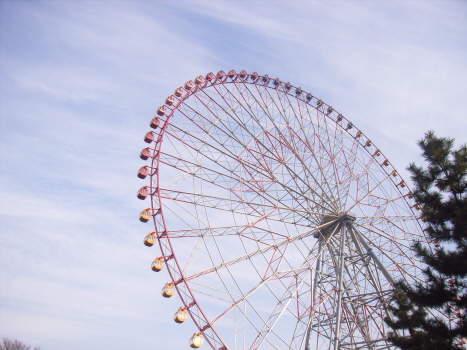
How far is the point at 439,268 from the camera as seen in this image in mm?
13461

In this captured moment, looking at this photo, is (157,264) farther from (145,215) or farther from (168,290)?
(145,215)

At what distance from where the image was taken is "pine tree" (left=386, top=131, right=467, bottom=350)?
12.5m

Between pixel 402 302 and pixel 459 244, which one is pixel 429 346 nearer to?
pixel 402 302

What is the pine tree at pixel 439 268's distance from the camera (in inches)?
492

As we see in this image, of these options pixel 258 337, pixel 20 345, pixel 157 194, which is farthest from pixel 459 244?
pixel 20 345

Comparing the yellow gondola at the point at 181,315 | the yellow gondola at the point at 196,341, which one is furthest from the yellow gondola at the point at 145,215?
the yellow gondola at the point at 196,341

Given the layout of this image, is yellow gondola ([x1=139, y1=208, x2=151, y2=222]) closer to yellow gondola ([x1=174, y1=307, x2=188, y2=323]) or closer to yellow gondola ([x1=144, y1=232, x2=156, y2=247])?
yellow gondola ([x1=144, y1=232, x2=156, y2=247])

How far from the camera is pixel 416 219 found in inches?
1025

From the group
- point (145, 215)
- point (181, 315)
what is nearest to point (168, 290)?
point (181, 315)

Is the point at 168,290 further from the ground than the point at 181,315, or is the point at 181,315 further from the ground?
the point at 168,290

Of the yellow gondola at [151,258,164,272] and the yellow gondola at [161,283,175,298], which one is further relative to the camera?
the yellow gondola at [151,258,164,272]

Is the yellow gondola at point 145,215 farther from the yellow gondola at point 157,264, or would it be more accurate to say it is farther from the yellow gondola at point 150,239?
the yellow gondola at point 157,264

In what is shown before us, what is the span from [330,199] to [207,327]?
1019 cm

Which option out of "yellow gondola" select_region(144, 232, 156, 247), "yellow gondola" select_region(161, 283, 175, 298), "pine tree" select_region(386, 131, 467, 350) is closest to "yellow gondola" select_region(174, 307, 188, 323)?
"yellow gondola" select_region(161, 283, 175, 298)
